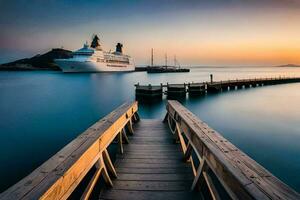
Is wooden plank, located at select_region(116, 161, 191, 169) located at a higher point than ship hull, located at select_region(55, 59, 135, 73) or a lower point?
lower

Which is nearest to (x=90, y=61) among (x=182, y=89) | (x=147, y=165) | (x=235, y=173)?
(x=182, y=89)

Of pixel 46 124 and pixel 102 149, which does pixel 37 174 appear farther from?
pixel 46 124

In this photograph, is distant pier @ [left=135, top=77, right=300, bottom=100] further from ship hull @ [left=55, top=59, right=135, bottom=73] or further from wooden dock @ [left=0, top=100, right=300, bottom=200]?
ship hull @ [left=55, top=59, right=135, bottom=73]

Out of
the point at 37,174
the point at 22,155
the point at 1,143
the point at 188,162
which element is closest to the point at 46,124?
the point at 1,143

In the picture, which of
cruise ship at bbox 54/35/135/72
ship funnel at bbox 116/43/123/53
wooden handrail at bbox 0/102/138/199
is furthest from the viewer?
ship funnel at bbox 116/43/123/53

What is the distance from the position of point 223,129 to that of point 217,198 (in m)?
11.7

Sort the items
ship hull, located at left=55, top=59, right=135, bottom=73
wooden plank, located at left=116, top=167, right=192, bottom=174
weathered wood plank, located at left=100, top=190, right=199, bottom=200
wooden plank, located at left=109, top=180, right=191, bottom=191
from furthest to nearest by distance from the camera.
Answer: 1. ship hull, located at left=55, top=59, right=135, bottom=73
2. wooden plank, located at left=116, top=167, right=192, bottom=174
3. wooden plank, located at left=109, top=180, right=191, bottom=191
4. weathered wood plank, located at left=100, top=190, right=199, bottom=200

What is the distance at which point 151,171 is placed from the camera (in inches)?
181

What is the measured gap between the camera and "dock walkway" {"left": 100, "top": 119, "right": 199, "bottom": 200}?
12.4 ft

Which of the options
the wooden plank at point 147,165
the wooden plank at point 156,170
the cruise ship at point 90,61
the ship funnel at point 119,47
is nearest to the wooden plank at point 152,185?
the wooden plank at point 156,170

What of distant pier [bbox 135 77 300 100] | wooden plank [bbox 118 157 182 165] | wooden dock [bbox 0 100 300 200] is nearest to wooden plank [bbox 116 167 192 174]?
wooden dock [bbox 0 100 300 200]

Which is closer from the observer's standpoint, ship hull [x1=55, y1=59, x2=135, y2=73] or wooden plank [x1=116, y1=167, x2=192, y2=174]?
wooden plank [x1=116, y1=167, x2=192, y2=174]

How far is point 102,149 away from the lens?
154 inches

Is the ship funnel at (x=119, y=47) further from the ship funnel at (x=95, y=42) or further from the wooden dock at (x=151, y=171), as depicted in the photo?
the wooden dock at (x=151, y=171)
